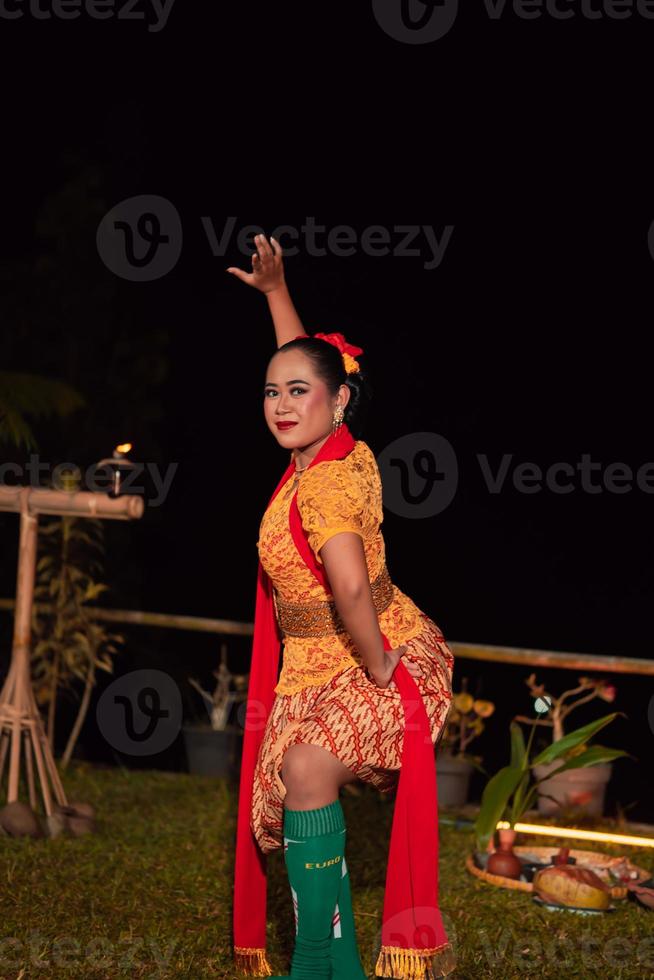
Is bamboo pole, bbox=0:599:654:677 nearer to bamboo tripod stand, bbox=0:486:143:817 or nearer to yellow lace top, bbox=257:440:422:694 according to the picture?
bamboo tripod stand, bbox=0:486:143:817

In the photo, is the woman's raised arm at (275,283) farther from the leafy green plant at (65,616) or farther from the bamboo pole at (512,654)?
the leafy green plant at (65,616)

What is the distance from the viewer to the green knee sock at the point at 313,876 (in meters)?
2.52

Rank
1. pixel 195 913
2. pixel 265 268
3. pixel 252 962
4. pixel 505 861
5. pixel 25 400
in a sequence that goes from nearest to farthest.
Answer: pixel 252 962, pixel 265 268, pixel 195 913, pixel 505 861, pixel 25 400

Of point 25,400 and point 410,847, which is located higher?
point 25,400

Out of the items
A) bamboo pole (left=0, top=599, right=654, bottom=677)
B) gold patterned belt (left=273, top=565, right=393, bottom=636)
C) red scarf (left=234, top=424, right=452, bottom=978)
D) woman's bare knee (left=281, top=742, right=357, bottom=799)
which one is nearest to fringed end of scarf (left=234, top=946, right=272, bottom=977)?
red scarf (left=234, top=424, right=452, bottom=978)

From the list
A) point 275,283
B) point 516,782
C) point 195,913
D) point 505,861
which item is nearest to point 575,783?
point 516,782

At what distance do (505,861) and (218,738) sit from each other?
6.27 ft

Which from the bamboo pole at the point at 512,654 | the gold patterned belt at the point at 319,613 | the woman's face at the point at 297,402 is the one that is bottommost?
the bamboo pole at the point at 512,654

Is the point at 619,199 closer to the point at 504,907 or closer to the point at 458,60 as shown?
the point at 458,60

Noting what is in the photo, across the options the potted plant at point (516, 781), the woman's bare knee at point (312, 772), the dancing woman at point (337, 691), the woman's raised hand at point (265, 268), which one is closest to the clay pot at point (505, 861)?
the potted plant at point (516, 781)

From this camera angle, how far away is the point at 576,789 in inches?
190

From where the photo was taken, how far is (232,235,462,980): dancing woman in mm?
2529

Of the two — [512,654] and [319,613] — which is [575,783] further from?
[319,613]

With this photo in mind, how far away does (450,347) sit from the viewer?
19.4 feet
